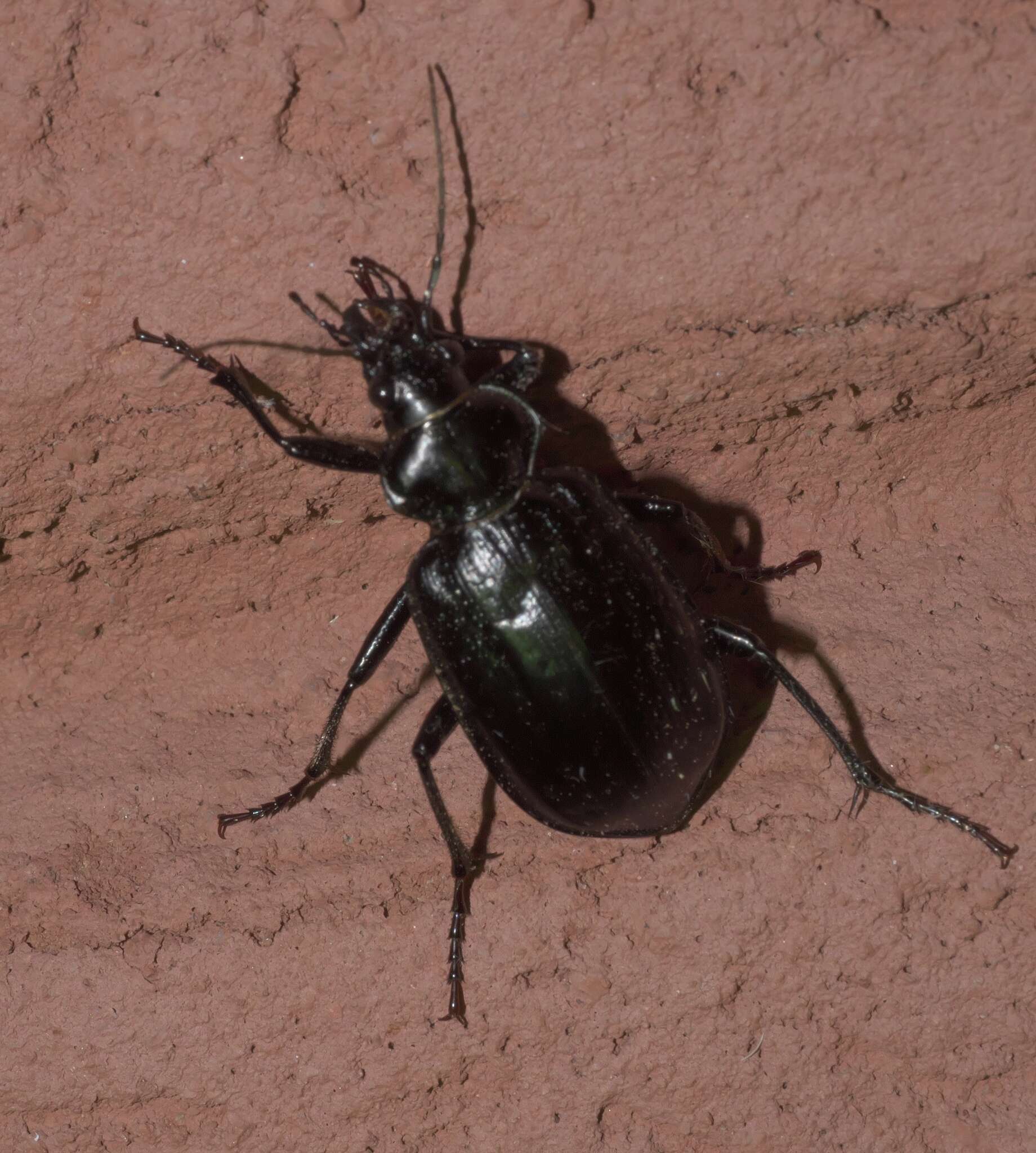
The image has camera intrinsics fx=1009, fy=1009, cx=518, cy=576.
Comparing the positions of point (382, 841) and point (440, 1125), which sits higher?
point (382, 841)

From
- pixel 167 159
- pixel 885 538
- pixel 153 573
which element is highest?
pixel 167 159

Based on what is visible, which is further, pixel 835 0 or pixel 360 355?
pixel 360 355

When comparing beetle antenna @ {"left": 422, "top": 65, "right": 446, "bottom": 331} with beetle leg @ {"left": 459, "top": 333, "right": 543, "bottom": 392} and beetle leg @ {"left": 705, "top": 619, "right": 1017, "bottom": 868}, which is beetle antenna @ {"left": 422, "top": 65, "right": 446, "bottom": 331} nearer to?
beetle leg @ {"left": 459, "top": 333, "right": 543, "bottom": 392}

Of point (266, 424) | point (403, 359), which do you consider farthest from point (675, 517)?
point (266, 424)

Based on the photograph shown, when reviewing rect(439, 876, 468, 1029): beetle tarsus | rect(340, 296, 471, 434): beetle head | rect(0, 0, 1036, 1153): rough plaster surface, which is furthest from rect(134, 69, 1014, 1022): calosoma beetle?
rect(439, 876, 468, 1029): beetle tarsus

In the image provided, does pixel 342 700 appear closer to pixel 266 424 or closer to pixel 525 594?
pixel 525 594

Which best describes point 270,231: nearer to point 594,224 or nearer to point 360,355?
point 360,355

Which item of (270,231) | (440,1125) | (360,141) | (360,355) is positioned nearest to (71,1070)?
(440,1125)
